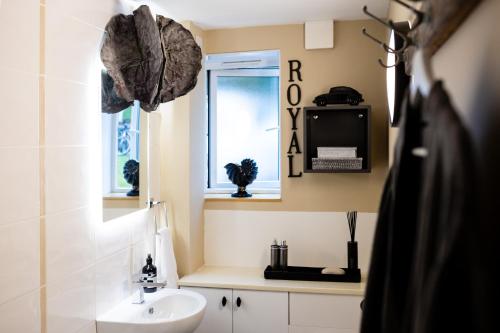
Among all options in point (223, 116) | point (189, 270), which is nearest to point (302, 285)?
point (189, 270)

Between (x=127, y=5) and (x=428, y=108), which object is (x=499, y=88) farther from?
(x=127, y=5)

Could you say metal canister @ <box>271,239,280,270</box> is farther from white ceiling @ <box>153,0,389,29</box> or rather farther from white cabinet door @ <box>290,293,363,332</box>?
white ceiling @ <box>153,0,389,29</box>

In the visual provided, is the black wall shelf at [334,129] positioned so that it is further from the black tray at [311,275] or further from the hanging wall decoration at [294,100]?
the black tray at [311,275]

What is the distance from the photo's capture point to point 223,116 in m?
3.53

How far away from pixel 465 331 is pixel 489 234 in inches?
4.0

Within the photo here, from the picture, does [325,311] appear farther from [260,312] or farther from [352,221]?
[352,221]

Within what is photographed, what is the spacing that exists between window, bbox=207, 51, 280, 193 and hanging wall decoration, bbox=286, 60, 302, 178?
37 centimetres

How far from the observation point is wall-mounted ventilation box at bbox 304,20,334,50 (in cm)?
294

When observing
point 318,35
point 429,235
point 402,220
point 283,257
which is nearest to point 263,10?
point 318,35

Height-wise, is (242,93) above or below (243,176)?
above

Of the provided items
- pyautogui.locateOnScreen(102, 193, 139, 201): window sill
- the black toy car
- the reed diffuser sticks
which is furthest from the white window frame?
pyautogui.locateOnScreen(102, 193, 139, 201): window sill

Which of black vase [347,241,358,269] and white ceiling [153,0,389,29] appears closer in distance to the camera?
white ceiling [153,0,389,29]

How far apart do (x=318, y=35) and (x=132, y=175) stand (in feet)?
5.10

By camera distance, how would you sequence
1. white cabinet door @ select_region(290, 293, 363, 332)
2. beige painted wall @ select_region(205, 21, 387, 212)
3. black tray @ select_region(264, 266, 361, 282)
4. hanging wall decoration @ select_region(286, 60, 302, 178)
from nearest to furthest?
white cabinet door @ select_region(290, 293, 363, 332)
black tray @ select_region(264, 266, 361, 282)
beige painted wall @ select_region(205, 21, 387, 212)
hanging wall decoration @ select_region(286, 60, 302, 178)
